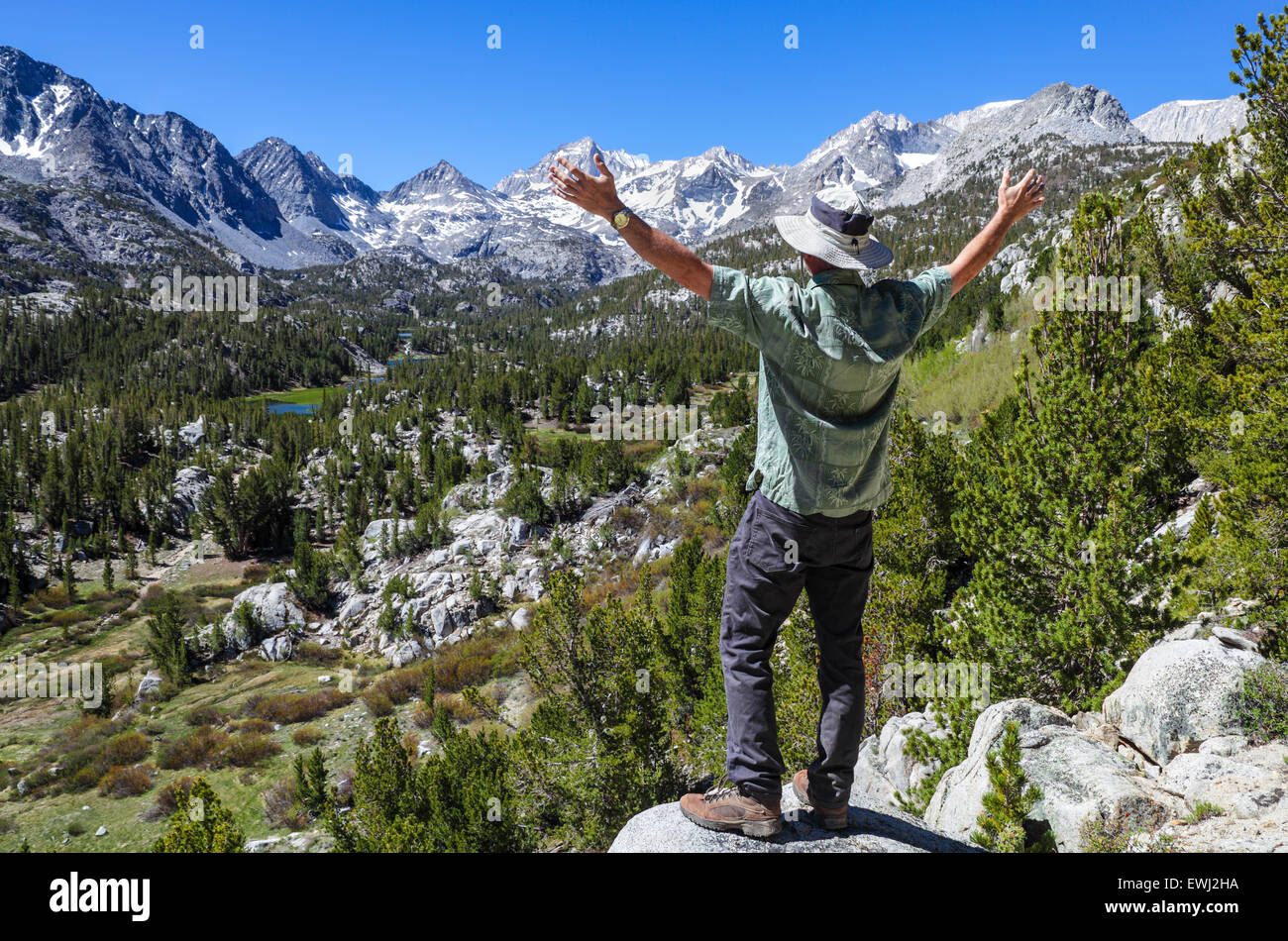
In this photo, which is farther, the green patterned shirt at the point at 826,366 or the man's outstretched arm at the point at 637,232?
the green patterned shirt at the point at 826,366

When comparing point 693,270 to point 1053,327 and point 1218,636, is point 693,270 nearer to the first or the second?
point 1053,327

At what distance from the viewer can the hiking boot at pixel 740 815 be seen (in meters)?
3.33

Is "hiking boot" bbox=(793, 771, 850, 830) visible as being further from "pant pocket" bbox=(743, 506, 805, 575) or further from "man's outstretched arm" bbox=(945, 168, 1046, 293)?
"man's outstretched arm" bbox=(945, 168, 1046, 293)

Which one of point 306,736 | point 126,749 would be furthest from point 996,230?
point 126,749

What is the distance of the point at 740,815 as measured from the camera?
336 centimetres

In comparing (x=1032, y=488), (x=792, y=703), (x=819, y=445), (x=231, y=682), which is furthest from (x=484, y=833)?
(x=231, y=682)

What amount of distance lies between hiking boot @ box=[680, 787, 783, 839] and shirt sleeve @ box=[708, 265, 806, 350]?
7.97ft

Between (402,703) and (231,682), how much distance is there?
10067 millimetres

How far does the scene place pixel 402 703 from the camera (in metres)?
25.7

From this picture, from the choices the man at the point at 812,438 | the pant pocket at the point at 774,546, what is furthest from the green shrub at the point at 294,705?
the pant pocket at the point at 774,546

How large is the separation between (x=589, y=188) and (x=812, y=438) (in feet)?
4.93

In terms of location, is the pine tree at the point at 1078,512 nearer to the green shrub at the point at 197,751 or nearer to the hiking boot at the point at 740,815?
the hiking boot at the point at 740,815

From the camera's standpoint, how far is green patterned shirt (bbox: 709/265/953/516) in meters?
2.80

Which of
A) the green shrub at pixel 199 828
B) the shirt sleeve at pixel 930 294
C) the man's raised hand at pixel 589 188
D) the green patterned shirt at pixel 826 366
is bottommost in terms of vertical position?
the green shrub at pixel 199 828
